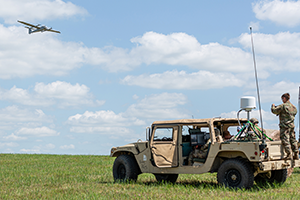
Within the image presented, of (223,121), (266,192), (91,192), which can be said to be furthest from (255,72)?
(91,192)

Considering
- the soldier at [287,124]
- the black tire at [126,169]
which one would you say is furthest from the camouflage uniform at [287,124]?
the black tire at [126,169]

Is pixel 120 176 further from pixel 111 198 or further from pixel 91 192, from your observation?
pixel 111 198

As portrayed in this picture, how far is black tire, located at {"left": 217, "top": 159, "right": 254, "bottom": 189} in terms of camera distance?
32.8ft

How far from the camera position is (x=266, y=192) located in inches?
400

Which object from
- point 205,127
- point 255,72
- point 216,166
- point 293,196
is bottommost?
point 293,196

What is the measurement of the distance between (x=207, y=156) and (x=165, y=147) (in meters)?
1.50

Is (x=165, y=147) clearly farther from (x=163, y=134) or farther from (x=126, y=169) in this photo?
(x=126, y=169)

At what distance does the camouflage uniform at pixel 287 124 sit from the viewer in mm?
10875

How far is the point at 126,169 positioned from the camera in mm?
12320

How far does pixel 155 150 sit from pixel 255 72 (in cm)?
384

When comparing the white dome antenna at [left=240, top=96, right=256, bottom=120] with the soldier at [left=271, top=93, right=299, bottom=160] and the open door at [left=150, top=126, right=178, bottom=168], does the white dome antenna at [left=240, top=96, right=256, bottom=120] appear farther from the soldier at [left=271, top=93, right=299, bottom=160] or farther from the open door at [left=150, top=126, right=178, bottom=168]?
the open door at [left=150, top=126, right=178, bottom=168]

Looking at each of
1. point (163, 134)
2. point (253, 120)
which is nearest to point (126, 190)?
point (163, 134)

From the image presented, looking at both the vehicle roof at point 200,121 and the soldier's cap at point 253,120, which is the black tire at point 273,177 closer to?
the soldier's cap at point 253,120

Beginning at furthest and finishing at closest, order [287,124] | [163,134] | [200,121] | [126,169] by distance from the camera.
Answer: [126,169] → [163,134] → [200,121] → [287,124]
